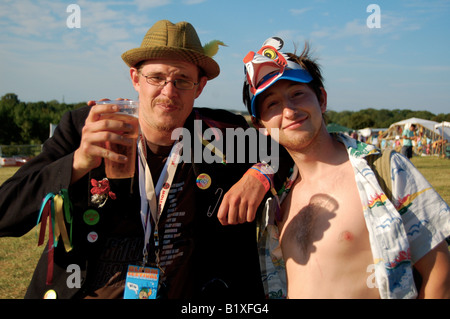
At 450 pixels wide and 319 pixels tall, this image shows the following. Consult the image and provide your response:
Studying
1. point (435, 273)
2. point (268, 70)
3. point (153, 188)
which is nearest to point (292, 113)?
point (268, 70)

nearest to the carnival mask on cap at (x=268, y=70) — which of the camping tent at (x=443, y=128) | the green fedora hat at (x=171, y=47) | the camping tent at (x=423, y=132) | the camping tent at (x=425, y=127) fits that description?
the green fedora hat at (x=171, y=47)

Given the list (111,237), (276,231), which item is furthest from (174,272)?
(276,231)

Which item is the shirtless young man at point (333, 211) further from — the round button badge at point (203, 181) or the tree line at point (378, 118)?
the tree line at point (378, 118)

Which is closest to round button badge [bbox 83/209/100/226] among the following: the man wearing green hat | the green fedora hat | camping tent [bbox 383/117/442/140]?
the man wearing green hat

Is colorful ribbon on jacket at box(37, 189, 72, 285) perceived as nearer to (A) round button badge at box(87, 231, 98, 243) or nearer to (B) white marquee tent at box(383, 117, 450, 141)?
(A) round button badge at box(87, 231, 98, 243)

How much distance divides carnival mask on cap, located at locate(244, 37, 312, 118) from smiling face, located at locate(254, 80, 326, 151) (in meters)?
0.06

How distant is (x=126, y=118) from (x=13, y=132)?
60.3 m

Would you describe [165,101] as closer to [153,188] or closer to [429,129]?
[153,188]

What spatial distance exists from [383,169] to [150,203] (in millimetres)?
1394

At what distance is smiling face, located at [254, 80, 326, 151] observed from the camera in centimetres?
231

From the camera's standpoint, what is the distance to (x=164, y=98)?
2459 mm

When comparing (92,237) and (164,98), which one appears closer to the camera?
(92,237)

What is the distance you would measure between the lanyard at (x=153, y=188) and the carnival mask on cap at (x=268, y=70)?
2.15 feet

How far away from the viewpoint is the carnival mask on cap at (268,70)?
92.0 inches
